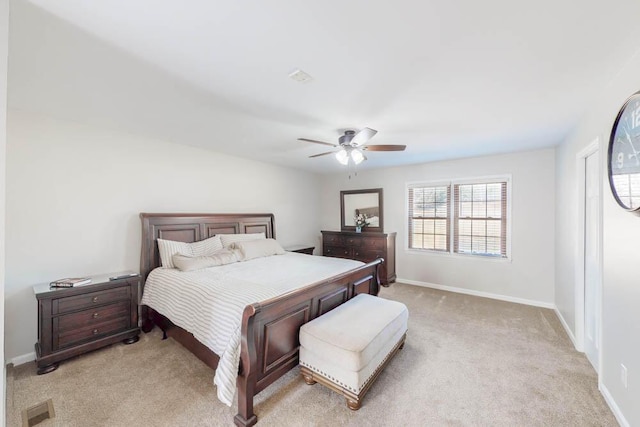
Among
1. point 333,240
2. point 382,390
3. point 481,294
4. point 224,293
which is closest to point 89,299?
point 224,293

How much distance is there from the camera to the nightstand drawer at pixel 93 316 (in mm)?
2434

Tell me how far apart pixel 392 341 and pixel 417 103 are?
7.45 feet

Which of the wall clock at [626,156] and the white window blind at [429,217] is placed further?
the white window blind at [429,217]

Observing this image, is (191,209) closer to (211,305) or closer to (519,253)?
(211,305)

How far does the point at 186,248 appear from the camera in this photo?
3449 mm

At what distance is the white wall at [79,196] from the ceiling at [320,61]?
375 mm

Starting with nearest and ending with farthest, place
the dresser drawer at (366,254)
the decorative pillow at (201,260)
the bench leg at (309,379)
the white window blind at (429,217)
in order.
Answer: the bench leg at (309,379)
the decorative pillow at (201,260)
the white window blind at (429,217)
the dresser drawer at (366,254)

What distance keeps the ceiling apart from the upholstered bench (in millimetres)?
2020

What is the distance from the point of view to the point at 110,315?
2729mm

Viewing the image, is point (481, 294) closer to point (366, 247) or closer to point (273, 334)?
point (366, 247)

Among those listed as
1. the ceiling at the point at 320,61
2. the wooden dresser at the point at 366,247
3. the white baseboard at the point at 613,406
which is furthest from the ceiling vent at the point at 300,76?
the wooden dresser at the point at 366,247

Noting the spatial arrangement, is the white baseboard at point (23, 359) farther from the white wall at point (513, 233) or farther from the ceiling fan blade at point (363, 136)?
the white wall at point (513, 233)

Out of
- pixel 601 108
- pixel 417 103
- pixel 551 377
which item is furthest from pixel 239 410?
pixel 601 108

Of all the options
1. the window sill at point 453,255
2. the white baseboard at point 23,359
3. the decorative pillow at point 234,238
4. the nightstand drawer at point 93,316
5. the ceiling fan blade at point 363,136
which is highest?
the ceiling fan blade at point 363,136
